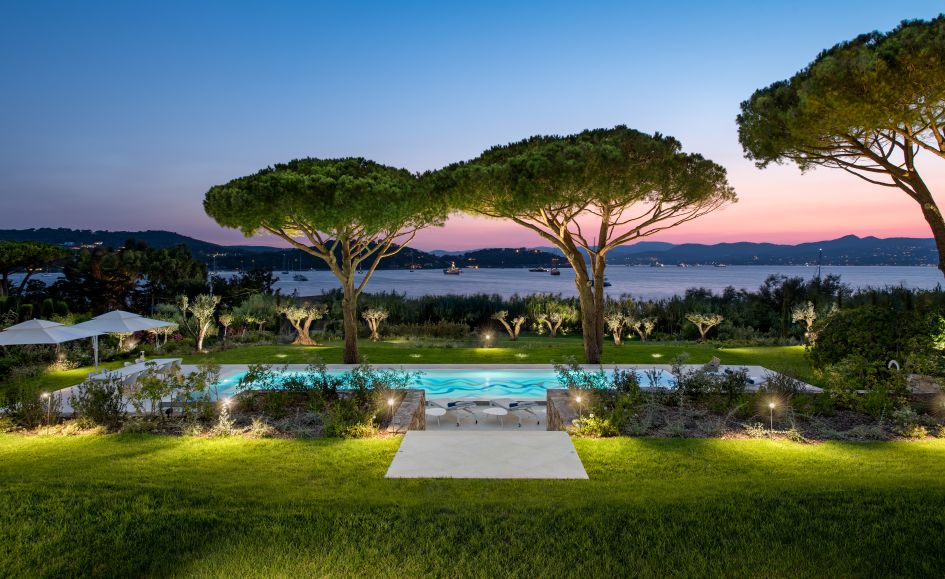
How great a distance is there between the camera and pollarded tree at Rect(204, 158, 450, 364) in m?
10.9

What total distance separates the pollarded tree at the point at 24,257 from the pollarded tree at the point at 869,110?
86.2ft

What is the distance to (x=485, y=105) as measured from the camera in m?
17.8

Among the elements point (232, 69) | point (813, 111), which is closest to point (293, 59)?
point (232, 69)

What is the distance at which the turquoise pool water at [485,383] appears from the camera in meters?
10.5

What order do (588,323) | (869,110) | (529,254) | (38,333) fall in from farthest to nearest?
(529,254) → (588,323) → (38,333) → (869,110)

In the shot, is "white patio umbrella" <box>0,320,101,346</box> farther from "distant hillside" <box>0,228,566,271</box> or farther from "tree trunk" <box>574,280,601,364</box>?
"distant hillside" <box>0,228,566,271</box>

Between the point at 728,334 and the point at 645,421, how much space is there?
589 inches

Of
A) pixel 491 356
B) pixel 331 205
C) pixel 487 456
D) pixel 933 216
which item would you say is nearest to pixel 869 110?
pixel 933 216

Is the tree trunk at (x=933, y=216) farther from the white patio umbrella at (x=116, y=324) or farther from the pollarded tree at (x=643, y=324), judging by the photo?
the white patio umbrella at (x=116, y=324)

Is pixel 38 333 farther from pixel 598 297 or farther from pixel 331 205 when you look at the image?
pixel 598 297

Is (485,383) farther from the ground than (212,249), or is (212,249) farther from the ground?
(212,249)

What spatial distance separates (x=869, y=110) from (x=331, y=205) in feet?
31.4

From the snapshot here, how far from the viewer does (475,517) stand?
3545mm

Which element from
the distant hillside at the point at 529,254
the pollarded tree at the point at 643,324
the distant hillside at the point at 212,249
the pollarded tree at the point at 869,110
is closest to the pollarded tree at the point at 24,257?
the distant hillside at the point at 212,249
